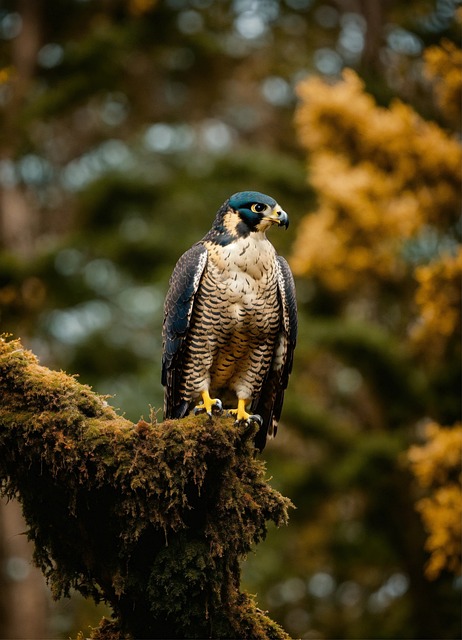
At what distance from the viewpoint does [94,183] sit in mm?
11477

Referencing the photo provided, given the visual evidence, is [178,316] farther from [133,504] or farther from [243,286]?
[133,504]

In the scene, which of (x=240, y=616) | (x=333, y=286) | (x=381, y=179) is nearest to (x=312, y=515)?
(x=333, y=286)

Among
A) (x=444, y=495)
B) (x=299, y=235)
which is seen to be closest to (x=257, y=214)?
(x=444, y=495)

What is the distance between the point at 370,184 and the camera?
882 centimetres

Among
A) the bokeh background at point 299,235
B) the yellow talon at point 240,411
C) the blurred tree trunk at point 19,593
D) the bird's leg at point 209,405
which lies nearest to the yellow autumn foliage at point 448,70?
the bokeh background at point 299,235

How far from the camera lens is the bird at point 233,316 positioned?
5.00 metres

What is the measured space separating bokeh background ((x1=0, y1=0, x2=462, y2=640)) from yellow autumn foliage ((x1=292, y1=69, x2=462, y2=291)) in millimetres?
23

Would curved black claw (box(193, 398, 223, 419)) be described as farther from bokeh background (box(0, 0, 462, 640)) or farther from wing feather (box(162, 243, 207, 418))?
bokeh background (box(0, 0, 462, 640))

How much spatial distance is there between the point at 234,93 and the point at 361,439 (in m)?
7.24

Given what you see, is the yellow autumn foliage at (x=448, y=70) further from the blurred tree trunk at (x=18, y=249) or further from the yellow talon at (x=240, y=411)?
the yellow talon at (x=240, y=411)

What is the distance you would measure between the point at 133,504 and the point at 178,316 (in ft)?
4.88

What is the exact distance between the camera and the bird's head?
5.14 meters

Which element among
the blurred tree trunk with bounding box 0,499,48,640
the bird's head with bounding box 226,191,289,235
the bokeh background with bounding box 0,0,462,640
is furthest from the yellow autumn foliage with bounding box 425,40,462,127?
the blurred tree trunk with bounding box 0,499,48,640

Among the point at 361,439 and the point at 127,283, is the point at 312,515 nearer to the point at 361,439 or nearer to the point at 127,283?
the point at 361,439
